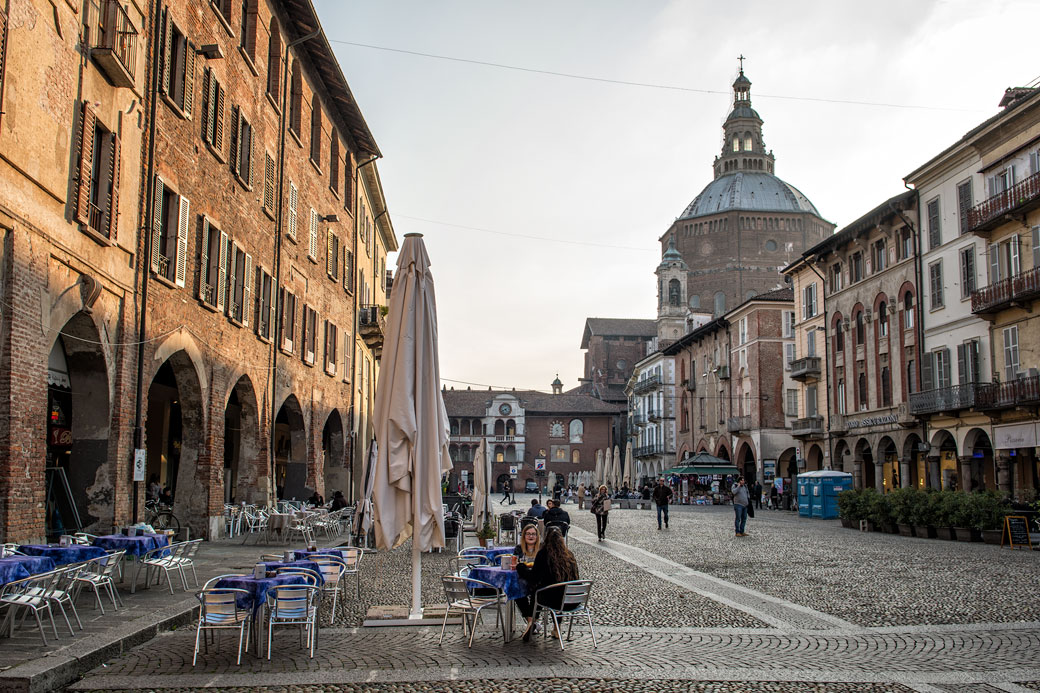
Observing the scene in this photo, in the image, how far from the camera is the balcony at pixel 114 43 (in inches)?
548

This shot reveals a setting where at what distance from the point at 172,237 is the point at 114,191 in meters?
2.83

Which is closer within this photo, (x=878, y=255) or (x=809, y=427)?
(x=878, y=255)

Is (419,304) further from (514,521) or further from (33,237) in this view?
(514,521)

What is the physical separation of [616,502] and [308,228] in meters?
27.7

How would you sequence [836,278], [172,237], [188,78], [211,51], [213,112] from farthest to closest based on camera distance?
1. [836,278]
2. [213,112]
3. [211,51]
4. [188,78]
5. [172,237]

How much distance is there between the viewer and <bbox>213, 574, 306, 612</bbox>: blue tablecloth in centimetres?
843

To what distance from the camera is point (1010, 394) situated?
2898 centimetres

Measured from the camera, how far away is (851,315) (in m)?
41.8

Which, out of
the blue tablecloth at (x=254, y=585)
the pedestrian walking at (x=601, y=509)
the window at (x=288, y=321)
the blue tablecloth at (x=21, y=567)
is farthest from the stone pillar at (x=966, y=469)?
the blue tablecloth at (x=21, y=567)

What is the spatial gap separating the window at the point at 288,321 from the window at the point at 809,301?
28.9 meters

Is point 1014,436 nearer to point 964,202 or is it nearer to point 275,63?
point 964,202

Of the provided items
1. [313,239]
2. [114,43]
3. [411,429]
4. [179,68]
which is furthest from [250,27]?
[411,429]

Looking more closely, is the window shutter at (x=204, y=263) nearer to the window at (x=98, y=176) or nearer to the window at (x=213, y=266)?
the window at (x=213, y=266)

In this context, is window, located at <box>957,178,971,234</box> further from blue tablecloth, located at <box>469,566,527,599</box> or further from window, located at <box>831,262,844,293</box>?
blue tablecloth, located at <box>469,566,527,599</box>
